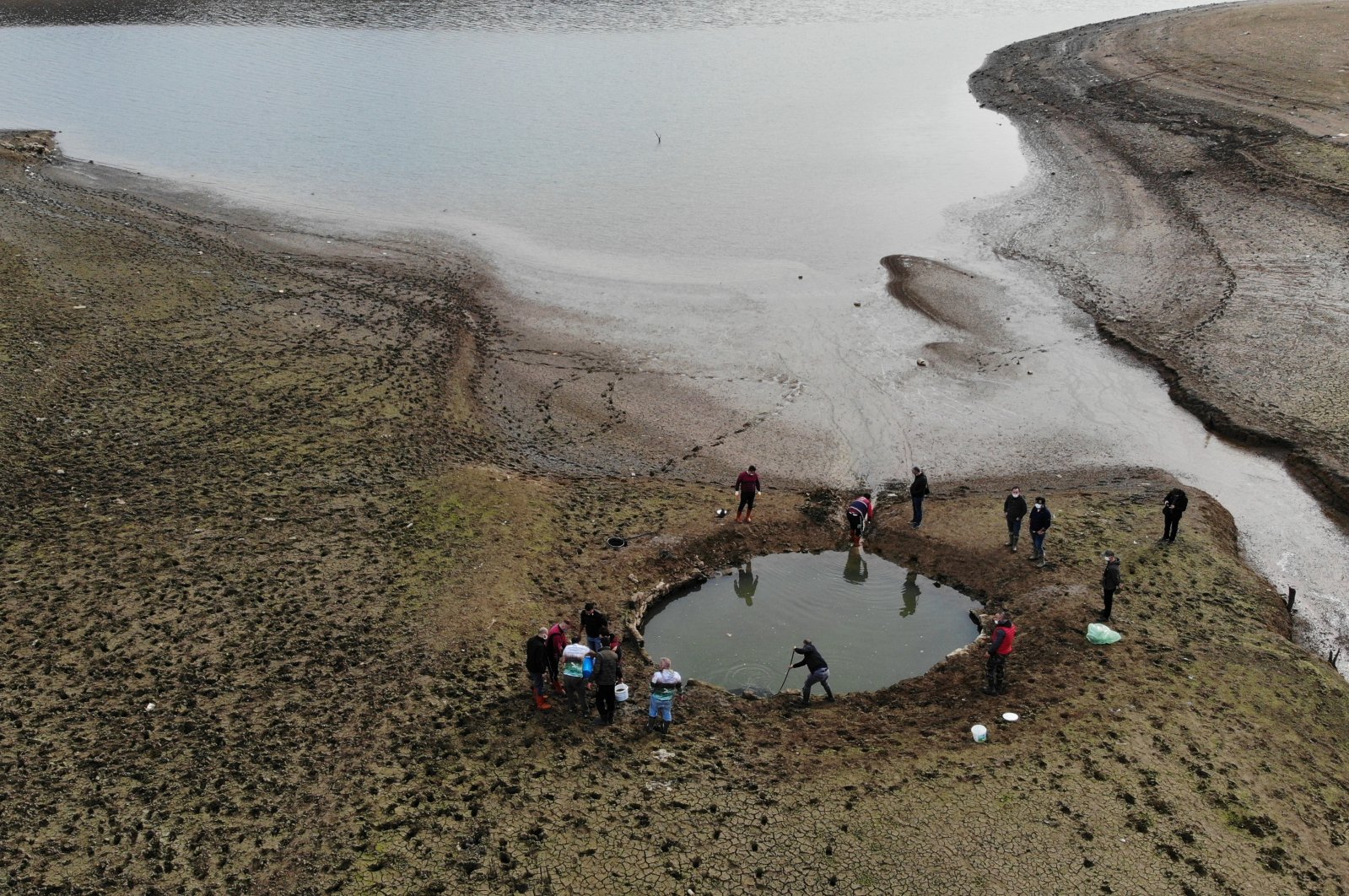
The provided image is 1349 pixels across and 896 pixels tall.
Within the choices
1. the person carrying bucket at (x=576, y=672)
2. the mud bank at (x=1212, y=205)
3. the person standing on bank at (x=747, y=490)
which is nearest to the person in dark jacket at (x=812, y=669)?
the person carrying bucket at (x=576, y=672)

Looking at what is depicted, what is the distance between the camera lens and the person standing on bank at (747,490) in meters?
27.6

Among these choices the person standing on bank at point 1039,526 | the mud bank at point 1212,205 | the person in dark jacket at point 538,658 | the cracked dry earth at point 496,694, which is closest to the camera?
the cracked dry earth at point 496,694

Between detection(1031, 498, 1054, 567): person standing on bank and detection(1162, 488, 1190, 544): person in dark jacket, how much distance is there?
2.99m

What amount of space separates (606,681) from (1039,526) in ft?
39.1

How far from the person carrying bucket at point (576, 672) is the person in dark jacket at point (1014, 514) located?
39.0 ft

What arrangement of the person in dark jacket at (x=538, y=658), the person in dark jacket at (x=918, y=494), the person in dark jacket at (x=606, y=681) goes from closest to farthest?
the person in dark jacket at (x=606, y=681)
the person in dark jacket at (x=538, y=658)
the person in dark jacket at (x=918, y=494)

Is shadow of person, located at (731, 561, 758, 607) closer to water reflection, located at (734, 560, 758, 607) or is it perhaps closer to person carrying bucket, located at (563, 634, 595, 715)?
water reflection, located at (734, 560, 758, 607)

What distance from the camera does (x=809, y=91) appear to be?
246 ft

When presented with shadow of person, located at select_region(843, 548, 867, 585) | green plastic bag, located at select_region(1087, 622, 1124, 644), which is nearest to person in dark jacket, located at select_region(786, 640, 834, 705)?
shadow of person, located at select_region(843, 548, 867, 585)

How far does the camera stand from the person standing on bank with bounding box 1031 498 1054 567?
25.2m

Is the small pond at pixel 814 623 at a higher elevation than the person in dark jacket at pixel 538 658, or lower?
lower

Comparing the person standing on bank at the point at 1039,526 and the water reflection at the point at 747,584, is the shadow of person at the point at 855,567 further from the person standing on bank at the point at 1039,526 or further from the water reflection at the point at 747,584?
the person standing on bank at the point at 1039,526

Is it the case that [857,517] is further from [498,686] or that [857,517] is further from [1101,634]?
[498,686]

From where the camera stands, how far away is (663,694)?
64.0ft
